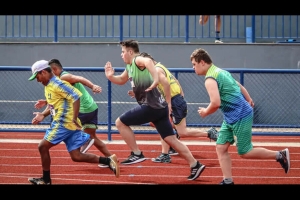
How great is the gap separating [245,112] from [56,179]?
2.90m

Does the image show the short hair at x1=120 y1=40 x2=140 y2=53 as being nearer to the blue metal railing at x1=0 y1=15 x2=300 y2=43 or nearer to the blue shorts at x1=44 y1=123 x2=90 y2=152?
the blue shorts at x1=44 y1=123 x2=90 y2=152

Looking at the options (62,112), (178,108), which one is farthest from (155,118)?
(62,112)

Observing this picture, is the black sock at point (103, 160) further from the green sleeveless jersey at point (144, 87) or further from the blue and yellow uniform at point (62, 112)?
the green sleeveless jersey at point (144, 87)

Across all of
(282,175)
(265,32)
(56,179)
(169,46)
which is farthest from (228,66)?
(56,179)

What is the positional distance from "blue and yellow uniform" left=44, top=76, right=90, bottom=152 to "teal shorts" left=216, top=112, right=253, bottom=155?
1793 mm

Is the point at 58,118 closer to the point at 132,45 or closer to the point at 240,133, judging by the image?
the point at 132,45

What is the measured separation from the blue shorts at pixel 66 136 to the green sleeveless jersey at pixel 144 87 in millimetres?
1328

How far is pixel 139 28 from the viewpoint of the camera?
19.4m

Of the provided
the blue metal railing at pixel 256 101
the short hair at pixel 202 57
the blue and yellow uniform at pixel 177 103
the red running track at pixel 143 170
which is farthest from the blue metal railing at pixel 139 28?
the short hair at pixel 202 57

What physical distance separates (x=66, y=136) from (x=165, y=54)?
27.0 feet

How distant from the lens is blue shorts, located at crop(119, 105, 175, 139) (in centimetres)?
1023
